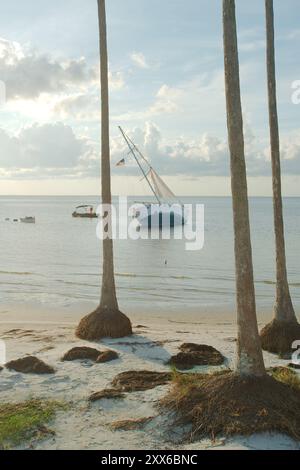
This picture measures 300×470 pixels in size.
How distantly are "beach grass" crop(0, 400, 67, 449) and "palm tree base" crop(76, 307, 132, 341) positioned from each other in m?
4.08

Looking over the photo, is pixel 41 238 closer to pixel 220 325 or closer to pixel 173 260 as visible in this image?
pixel 173 260

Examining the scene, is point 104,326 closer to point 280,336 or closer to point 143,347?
point 143,347

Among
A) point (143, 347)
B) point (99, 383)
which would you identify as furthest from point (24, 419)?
point (143, 347)

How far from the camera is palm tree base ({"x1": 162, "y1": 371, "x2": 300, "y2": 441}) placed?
24.3 ft

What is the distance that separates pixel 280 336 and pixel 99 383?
175 inches

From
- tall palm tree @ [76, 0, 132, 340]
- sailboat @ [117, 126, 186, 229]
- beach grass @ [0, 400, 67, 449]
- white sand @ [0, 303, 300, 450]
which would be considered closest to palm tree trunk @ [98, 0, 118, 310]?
tall palm tree @ [76, 0, 132, 340]

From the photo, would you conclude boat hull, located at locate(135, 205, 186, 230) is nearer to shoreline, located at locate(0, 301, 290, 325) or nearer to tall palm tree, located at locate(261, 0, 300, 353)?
shoreline, located at locate(0, 301, 290, 325)

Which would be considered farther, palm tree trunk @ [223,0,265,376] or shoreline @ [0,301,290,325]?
shoreline @ [0,301,290,325]

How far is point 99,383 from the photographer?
32.3 feet

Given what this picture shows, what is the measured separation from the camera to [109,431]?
7785 millimetres

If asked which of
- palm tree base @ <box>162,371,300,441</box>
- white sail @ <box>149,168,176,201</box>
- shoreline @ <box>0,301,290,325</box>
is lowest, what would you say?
shoreline @ <box>0,301,290,325</box>

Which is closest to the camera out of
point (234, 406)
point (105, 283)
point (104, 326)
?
point (234, 406)

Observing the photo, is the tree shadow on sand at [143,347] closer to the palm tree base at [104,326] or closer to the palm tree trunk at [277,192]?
the palm tree base at [104,326]

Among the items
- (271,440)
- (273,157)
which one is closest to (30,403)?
(271,440)
